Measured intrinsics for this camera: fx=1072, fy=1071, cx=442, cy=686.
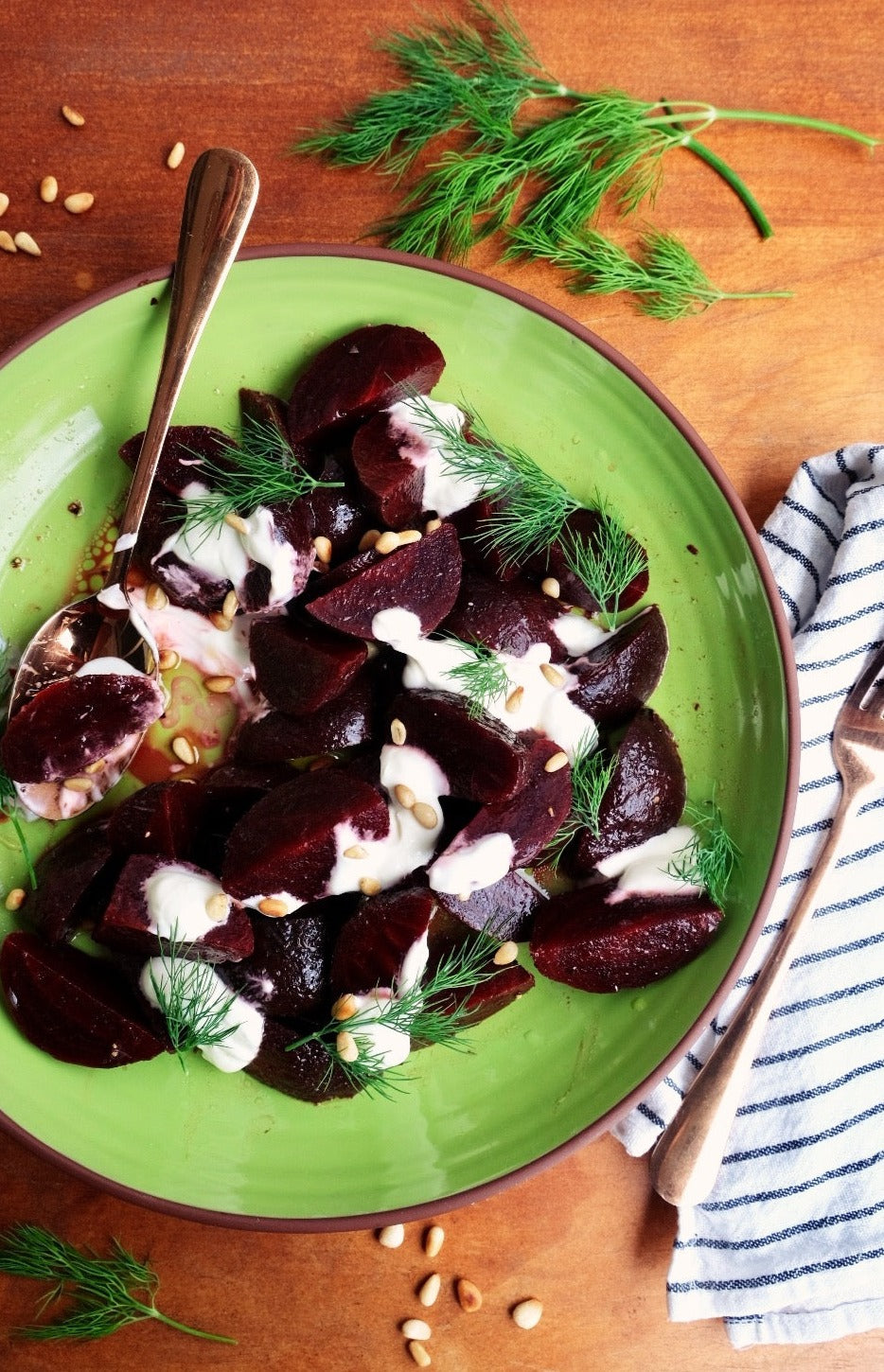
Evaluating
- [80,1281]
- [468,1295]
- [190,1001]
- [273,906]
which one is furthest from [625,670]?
[80,1281]

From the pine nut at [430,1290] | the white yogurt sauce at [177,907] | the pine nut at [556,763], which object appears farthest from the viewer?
the pine nut at [430,1290]

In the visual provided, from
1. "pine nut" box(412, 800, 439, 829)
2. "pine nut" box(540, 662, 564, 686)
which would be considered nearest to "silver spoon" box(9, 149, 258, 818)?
"pine nut" box(412, 800, 439, 829)

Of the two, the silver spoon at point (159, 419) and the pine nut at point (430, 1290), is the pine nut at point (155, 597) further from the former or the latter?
the pine nut at point (430, 1290)

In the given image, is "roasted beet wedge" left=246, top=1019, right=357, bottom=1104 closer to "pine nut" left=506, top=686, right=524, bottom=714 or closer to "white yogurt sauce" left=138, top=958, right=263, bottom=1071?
"white yogurt sauce" left=138, top=958, right=263, bottom=1071

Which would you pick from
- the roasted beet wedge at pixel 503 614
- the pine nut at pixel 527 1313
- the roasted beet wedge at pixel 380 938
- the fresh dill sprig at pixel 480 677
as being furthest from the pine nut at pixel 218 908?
the pine nut at pixel 527 1313

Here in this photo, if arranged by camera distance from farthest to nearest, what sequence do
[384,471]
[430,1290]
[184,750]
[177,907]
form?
[430,1290] < [184,750] < [384,471] < [177,907]

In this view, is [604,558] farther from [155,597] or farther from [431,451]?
[155,597]
